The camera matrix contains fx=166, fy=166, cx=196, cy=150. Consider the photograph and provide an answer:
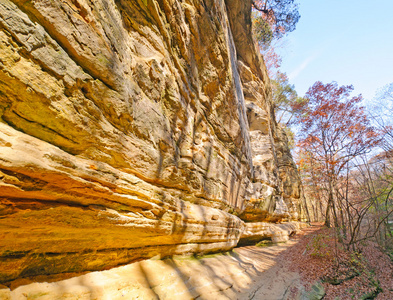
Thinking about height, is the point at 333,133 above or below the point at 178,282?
above

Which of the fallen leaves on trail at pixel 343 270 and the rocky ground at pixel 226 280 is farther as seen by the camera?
the fallen leaves on trail at pixel 343 270

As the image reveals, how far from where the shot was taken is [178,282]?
466cm

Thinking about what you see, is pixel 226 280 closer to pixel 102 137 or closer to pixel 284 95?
pixel 102 137

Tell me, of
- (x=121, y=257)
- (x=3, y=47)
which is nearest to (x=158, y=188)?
(x=121, y=257)

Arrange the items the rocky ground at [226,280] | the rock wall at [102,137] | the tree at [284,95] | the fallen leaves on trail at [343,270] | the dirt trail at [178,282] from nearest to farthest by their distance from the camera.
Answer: the rock wall at [102,137]
the dirt trail at [178,282]
the rocky ground at [226,280]
the fallen leaves on trail at [343,270]
the tree at [284,95]

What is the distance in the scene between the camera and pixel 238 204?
9859 millimetres

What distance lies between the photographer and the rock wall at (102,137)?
2.48m

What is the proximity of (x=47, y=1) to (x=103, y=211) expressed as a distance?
373 centimetres

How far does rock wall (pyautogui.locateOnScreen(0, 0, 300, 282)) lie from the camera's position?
248cm

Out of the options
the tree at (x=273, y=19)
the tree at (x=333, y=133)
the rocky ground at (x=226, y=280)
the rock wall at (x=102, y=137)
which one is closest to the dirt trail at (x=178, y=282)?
the rocky ground at (x=226, y=280)

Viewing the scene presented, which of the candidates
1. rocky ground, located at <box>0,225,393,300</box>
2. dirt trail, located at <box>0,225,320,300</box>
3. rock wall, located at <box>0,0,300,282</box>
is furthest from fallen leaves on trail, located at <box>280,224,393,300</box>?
rock wall, located at <box>0,0,300,282</box>

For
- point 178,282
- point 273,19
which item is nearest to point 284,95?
point 273,19

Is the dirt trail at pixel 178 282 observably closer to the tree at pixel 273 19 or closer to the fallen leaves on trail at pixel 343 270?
the fallen leaves on trail at pixel 343 270

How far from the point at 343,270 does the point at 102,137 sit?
10.5m
